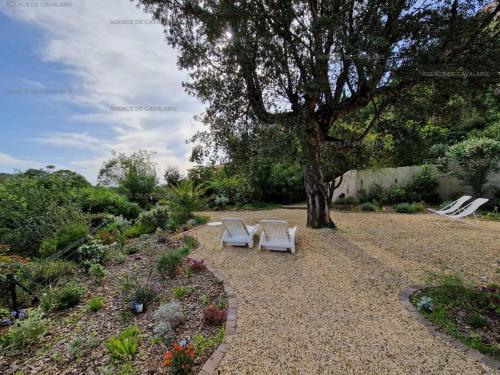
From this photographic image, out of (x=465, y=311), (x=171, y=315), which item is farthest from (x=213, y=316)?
(x=465, y=311)

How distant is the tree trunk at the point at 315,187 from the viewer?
6.42 metres

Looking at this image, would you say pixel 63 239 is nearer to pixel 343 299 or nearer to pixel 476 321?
pixel 343 299

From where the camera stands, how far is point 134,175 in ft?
41.7

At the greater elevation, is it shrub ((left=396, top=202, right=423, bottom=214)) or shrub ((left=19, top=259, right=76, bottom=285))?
shrub ((left=19, top=259, right=76, bottom=285))

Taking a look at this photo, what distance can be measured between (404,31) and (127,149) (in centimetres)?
1618

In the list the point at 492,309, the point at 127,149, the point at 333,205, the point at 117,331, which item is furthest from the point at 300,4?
the point at 127,149

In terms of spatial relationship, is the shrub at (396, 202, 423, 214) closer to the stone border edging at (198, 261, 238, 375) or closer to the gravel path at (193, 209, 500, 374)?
the gravel path at (193, 209, 500, 374)

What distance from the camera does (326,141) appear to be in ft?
22.8

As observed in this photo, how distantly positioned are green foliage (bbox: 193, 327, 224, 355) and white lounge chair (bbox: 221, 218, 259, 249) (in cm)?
298

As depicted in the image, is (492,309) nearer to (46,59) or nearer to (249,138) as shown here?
(249,138)

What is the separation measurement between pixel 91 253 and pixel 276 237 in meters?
3.91

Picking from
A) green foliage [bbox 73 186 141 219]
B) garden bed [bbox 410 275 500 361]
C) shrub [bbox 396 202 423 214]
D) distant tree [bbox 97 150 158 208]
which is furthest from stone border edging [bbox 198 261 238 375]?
distant tree [bbox 97 150 158 208]

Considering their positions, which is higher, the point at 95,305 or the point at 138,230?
the point at 138,230

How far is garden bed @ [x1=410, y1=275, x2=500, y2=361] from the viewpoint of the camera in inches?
98.6
